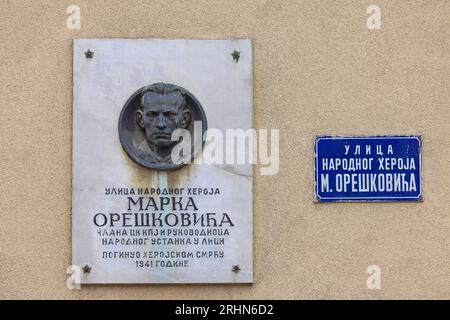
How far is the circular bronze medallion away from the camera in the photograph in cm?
812

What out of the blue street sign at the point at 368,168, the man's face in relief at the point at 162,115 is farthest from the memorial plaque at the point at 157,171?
the blue street sign at the point at 368,168

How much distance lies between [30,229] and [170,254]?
89 centimetres

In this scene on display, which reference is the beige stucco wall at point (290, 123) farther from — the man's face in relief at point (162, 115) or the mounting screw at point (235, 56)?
the man's face in relief at point (162, 115)

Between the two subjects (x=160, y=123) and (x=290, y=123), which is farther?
(x=290, y=123)

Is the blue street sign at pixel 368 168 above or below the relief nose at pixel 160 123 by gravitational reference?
below

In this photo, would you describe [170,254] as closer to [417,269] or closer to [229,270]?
[229,270]


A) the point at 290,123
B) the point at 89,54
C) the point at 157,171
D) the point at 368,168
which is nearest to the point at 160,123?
the point at 157,171

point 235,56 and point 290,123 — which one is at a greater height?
point 235,56

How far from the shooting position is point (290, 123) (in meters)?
8.23

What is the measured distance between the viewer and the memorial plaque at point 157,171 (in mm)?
8086

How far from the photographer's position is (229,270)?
8086mm

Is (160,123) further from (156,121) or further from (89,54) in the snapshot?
(89,54)

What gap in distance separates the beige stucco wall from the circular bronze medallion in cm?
36

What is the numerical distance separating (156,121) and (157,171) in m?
0.31
